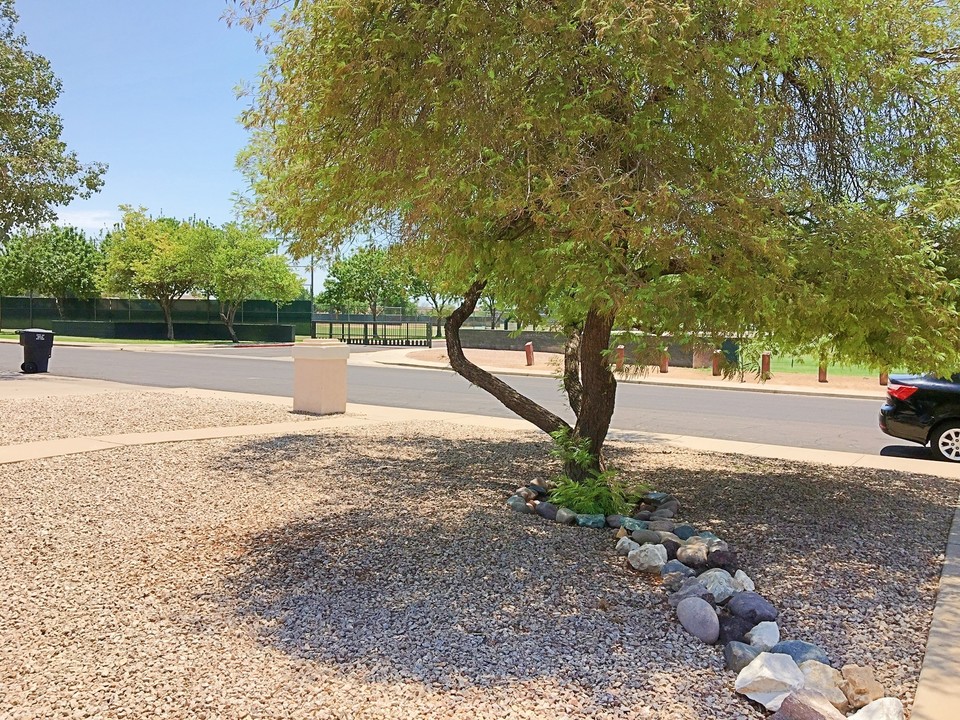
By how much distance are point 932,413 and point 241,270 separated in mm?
40489

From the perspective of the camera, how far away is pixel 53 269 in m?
56.6

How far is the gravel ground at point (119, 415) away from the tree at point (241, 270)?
3127 cm

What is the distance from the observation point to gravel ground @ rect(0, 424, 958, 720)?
3893 millimetres

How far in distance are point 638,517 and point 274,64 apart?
15.7 feet

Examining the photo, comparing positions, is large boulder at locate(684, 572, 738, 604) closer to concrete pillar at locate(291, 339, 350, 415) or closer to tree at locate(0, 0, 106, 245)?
concrete pillar at locate(291, 339, 350, 415)

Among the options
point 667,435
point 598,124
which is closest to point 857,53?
point 598,124

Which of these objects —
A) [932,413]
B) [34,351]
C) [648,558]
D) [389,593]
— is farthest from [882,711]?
[34,351]

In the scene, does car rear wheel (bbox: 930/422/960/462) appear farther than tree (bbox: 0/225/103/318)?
No

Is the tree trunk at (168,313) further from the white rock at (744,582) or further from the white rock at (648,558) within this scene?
the white rock at (744,582)

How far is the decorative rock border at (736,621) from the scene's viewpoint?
3838 millimetres

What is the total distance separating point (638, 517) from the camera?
7000 millimetres

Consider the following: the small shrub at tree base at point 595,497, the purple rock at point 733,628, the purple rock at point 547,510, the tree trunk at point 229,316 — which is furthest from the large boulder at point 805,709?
the tree trunk at point 229,316

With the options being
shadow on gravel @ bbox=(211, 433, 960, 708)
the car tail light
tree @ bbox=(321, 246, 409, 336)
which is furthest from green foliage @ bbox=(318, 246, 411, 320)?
shadow on gravel @ bbox=(211, 433, 960, 708)

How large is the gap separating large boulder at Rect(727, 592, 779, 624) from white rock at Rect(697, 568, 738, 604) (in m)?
0.07
